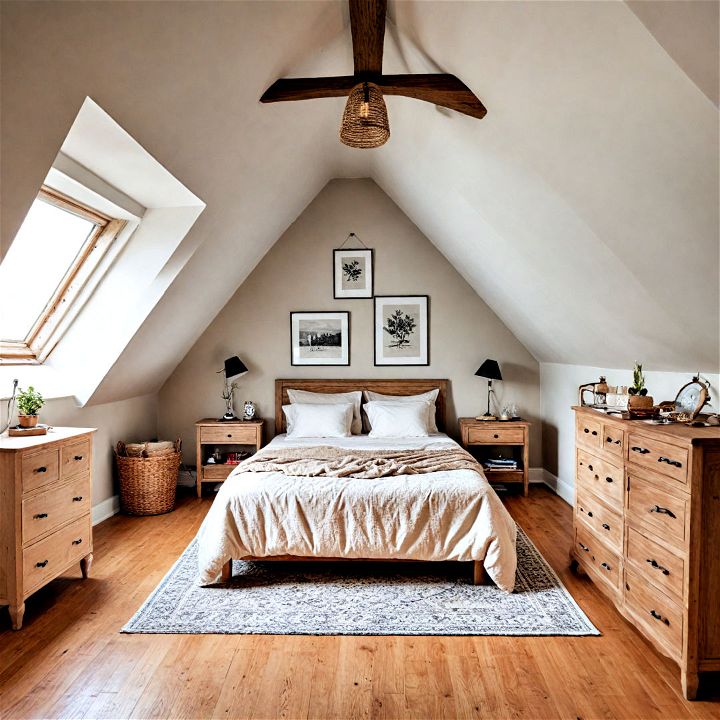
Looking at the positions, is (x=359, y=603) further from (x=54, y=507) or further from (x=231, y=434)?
(x=231, y=434)

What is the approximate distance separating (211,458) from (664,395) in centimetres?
376

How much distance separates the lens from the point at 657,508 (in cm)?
236

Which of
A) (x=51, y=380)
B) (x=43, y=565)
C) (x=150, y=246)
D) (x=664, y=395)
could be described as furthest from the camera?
(x=51, y=380)

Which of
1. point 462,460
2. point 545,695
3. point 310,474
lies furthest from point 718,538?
point 310,474

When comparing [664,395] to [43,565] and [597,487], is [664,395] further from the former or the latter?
[43,565]

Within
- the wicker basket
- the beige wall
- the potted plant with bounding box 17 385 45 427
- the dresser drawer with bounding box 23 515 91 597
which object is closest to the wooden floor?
the dresser drawer with bounding box 23 515 91 597

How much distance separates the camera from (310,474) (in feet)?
11.1

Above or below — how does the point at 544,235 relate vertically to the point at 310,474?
above

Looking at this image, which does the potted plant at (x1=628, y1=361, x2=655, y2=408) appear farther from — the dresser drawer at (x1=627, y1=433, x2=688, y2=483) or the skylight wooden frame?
the skylight wooden frame

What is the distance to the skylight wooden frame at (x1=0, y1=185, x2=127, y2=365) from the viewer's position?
3.60 m

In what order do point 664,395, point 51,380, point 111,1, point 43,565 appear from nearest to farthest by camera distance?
point 111,1 → point 43,565 → point 664,395 → point 51,380

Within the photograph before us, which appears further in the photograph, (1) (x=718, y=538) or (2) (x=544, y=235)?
(2) (x=544, y=235)

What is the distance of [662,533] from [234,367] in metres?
3.94

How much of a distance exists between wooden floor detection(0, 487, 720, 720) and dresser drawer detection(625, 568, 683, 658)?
0.14 meters
